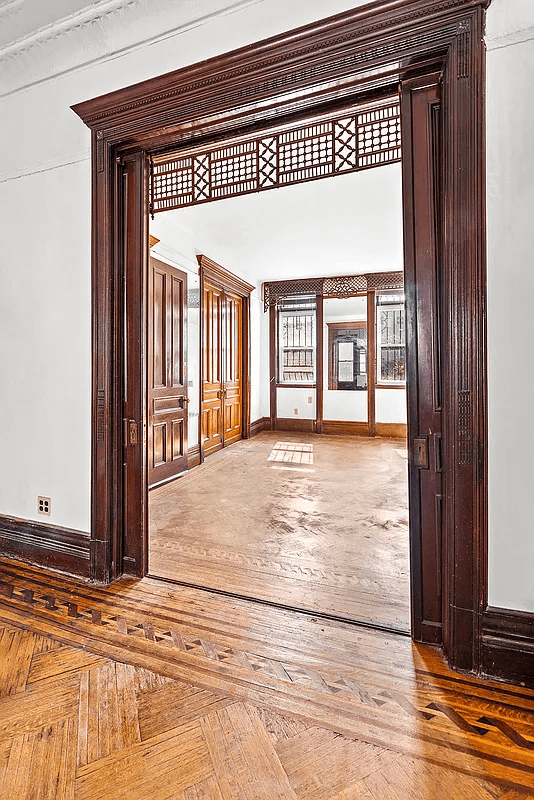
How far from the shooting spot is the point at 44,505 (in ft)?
9.00

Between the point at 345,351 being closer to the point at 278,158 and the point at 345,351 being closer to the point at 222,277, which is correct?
the point at 222,277

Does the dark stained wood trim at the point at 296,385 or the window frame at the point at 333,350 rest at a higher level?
the window frame at the point at 333,350

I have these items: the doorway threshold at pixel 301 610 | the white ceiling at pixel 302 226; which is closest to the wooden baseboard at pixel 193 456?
the white ceiling at pixel 302 226

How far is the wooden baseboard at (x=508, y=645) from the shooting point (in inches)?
64.7

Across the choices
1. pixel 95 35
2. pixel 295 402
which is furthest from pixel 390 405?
pixel 95 35

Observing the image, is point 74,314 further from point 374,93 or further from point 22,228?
point 374,93

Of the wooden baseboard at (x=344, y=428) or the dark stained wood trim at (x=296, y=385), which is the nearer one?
the wooden baseboard at (x=344, y=428)

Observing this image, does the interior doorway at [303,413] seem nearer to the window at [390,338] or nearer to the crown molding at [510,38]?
the window at [390,338]

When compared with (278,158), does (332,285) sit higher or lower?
higher

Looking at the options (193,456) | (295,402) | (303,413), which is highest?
(295,402)

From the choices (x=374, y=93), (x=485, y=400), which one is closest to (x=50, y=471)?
(x=485, y=400)

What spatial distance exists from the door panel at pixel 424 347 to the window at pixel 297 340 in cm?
679

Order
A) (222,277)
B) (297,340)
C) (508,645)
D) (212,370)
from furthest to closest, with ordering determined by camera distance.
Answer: (297,340)
(222,277)
(212,370)
(508,645)

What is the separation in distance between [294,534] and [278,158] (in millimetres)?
2456
